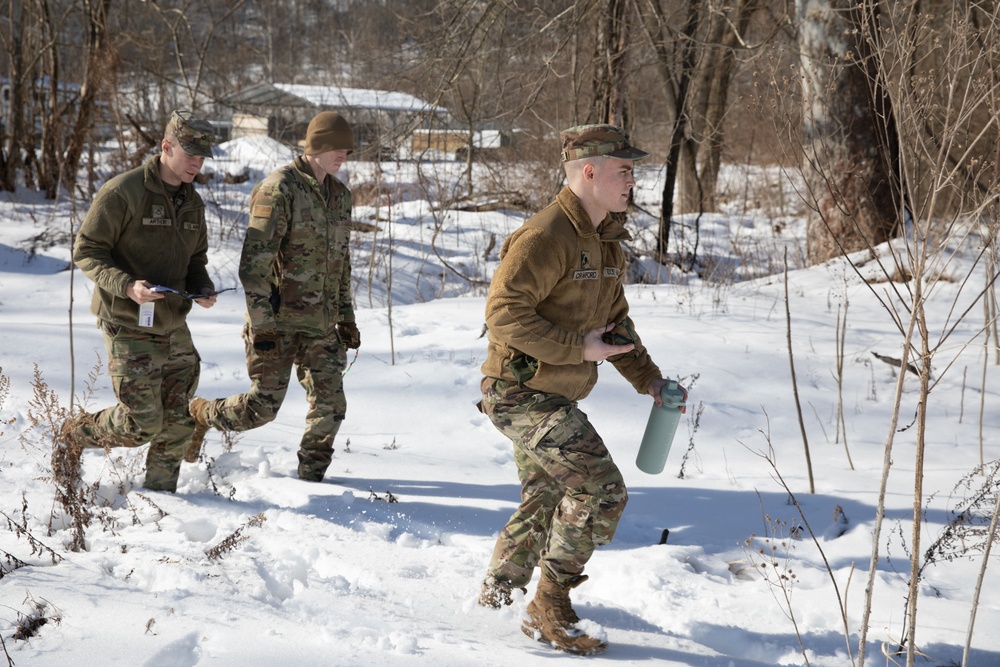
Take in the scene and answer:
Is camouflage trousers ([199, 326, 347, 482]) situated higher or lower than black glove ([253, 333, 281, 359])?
lower

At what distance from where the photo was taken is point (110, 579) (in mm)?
3277

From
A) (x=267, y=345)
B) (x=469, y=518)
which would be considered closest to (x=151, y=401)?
(x=267, y=345)

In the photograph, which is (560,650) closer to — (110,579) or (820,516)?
(110,579)

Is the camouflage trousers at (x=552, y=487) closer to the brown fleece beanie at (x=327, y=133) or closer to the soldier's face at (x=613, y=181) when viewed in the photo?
the soldier's face at (x=613, y=181)

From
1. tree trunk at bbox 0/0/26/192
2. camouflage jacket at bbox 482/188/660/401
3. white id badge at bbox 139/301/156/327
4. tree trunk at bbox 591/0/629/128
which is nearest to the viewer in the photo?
camouflage jacket at bbox 482/188/660/401

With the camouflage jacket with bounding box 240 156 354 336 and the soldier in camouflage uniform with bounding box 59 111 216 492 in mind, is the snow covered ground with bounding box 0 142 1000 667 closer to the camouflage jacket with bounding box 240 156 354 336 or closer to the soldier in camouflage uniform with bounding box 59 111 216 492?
the soldier in camouflage uniform with bounding box 59 111 216 492

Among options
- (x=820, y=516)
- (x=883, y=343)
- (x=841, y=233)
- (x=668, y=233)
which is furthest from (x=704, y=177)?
(x=820, y=516)

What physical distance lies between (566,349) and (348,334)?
2217 mm

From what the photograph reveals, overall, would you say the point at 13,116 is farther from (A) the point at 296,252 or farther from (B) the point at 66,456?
(B) the point at 66,456

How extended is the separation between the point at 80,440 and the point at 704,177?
15.6 meters

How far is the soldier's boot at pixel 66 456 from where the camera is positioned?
3.91 metres

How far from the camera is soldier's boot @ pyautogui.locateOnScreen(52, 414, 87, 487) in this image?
12.8 feet

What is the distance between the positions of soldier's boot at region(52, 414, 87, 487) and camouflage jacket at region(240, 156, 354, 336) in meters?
1.01

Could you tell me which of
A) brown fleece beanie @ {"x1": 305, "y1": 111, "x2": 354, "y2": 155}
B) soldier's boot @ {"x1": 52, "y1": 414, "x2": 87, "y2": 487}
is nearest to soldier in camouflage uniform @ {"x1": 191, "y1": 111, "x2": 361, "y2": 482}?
brown fleece beanie @ {"x1": 305, "y1": 111, "x2": 354, "y2": 155}
